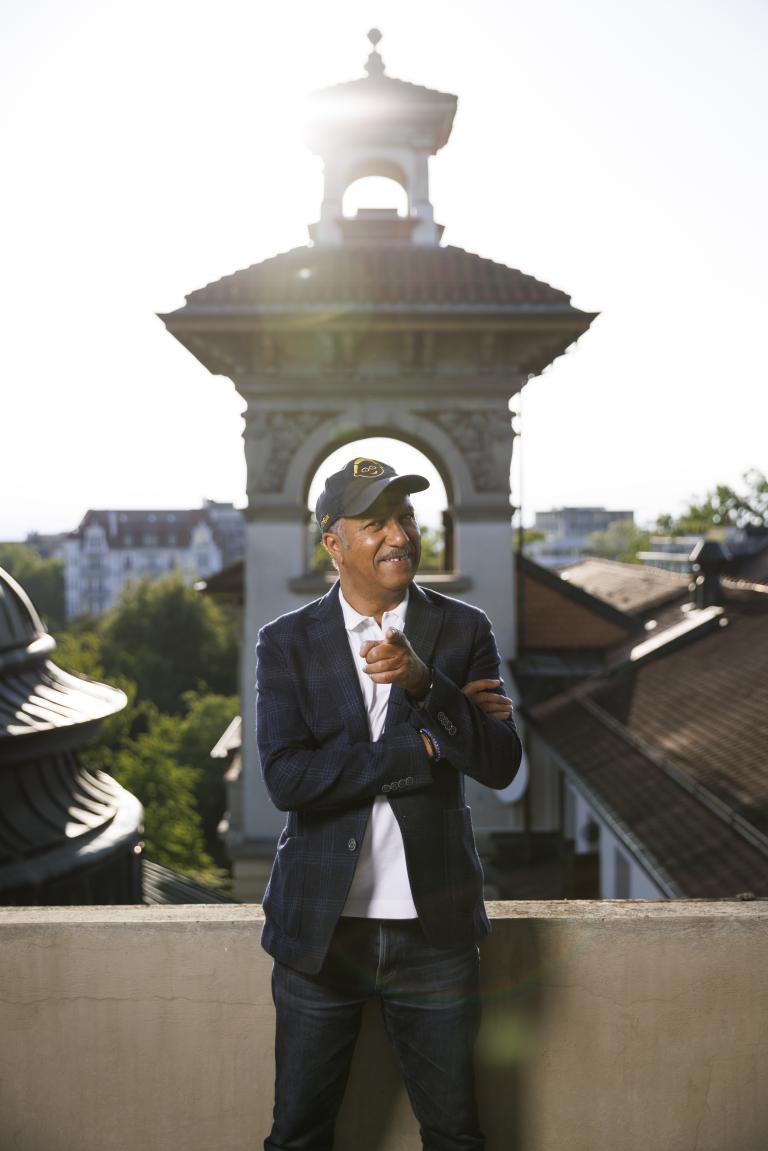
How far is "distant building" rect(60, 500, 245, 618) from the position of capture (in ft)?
317

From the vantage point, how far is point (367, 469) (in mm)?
2242

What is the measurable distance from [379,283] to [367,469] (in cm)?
923

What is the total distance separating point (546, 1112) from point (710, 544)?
13.1 meters

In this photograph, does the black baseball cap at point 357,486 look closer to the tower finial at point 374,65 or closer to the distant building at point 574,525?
the tower finial at point 374,65

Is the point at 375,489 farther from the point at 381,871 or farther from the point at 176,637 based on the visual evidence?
the point at 176,637

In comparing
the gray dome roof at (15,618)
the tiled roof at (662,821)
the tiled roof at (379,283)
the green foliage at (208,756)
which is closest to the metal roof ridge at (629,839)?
the tiled roof at (662,821)

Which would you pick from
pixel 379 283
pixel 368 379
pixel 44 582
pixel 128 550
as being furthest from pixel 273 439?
pixel 44 582

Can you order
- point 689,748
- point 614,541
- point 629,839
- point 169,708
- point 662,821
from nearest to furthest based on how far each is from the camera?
point 629,839 < point 662,821 < point 689,748 < point 169,708 < point 614,541

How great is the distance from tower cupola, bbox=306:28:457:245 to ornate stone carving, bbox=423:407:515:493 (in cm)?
253

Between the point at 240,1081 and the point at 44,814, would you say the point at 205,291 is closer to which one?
the point at 44,814

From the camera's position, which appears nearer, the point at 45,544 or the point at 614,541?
the point at 614,541

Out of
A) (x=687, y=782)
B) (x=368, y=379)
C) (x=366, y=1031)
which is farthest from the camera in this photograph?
(x=368, y=379)

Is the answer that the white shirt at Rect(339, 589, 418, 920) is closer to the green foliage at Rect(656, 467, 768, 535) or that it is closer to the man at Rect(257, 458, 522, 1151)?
the man at Rect(257, 458, 522, 1151)

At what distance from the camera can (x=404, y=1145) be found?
104 inches
